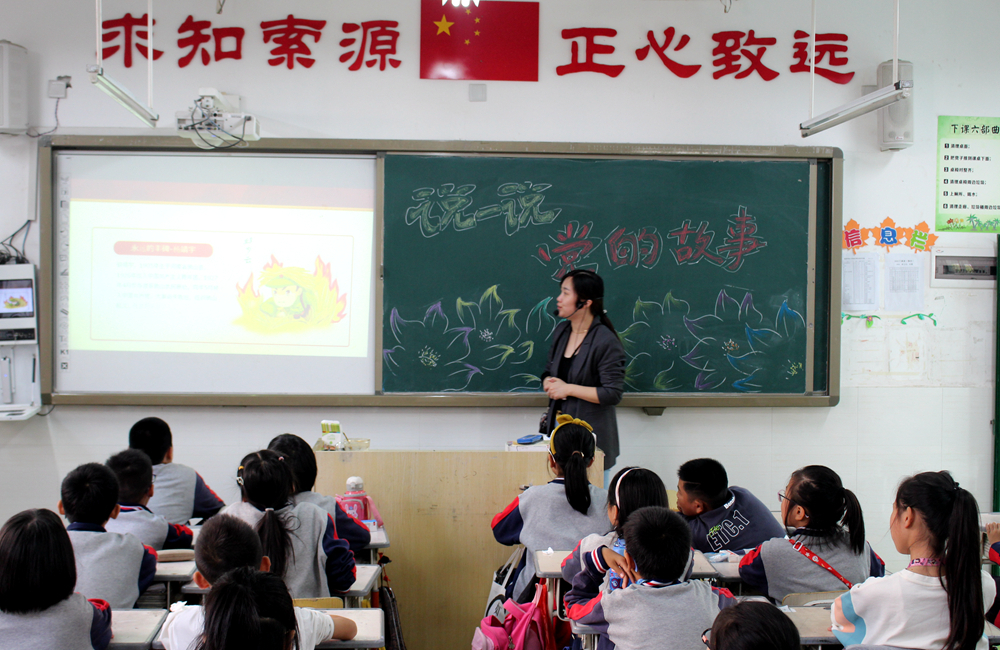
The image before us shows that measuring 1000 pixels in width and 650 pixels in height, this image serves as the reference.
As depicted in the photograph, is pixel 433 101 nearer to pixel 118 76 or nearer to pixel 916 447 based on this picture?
pixel 118 76

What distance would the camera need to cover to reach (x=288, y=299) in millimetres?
3670

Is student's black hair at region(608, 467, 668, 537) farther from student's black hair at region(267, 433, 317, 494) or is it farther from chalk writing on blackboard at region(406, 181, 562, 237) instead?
→ chalk writing on blackboard at region(406, 181, 562, 237)

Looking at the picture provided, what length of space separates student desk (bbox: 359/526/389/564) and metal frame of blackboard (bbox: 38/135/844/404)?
1136 mm

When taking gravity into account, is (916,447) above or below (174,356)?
below

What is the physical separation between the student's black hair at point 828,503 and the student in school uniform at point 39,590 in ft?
5.75

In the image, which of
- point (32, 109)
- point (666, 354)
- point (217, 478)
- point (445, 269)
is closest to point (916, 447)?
point (666, 354)

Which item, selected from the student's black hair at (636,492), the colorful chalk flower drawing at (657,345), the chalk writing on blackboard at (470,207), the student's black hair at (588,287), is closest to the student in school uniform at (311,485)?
the student's black hair at (636,492)

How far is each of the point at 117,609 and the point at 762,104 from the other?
3635 millimetres

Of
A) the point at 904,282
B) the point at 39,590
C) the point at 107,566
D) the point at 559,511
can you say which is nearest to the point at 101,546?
the point at 107,566

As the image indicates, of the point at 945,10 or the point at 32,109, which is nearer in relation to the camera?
the point at 32,109

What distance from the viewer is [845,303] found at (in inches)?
151

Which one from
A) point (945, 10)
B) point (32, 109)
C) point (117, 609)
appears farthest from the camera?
point (945, 10)

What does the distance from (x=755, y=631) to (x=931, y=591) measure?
0.62 metres

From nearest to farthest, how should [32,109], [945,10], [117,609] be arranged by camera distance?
[117,609]
[32,109]
[945,10]
